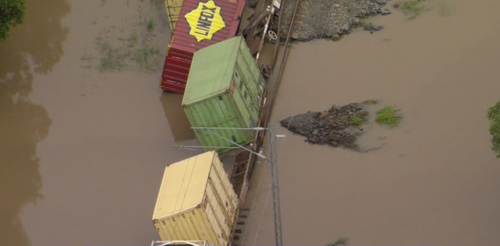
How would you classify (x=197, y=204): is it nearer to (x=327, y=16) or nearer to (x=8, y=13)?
(x=8, y=13)

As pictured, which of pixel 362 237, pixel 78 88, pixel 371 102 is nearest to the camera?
pixel 362 237

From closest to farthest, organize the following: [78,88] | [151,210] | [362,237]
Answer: [362,237], [151,210], [78,88]

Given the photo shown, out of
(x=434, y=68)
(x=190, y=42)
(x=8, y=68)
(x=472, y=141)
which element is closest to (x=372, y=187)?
(x=472, y=141)

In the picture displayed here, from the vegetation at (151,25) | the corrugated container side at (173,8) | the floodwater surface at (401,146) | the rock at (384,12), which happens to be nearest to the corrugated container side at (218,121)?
the floodwater surface at (401,146)

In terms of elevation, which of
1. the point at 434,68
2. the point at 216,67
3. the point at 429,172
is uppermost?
the point at 434,68

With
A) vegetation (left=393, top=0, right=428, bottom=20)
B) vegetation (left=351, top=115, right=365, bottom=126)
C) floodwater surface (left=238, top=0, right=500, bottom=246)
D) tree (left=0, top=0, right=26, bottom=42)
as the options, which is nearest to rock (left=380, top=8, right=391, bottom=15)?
floodwater surface (left=238, top=0, right=500, bottom=246)

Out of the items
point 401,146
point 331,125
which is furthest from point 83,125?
point 401,146

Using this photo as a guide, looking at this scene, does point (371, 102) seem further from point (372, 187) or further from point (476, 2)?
point (476, 2)
